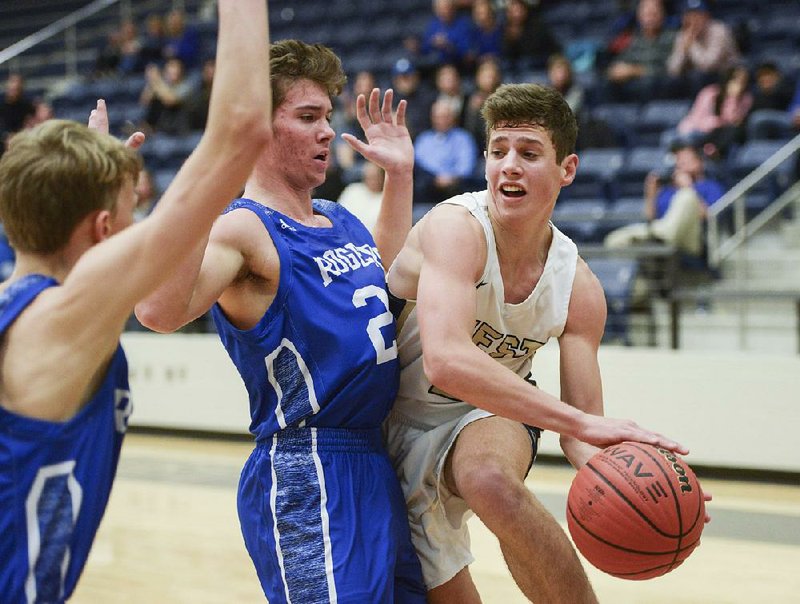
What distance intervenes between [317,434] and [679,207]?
506cm

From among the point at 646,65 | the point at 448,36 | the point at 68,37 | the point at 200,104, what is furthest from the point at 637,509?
the point at 68,37

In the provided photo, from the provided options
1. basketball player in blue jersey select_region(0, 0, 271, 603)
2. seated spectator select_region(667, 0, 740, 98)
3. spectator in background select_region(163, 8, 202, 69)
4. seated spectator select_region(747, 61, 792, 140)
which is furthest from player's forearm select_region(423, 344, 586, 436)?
spectator in background select_region(163, 8, 202, 69)

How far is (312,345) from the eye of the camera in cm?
267

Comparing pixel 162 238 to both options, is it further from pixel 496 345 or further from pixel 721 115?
pixel 721 115

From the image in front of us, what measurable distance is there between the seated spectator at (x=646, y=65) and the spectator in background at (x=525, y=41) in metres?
0.75

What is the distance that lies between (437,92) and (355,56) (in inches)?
102

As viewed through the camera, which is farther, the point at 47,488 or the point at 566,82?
the point at 566,82

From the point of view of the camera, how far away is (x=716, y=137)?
8.13 meters

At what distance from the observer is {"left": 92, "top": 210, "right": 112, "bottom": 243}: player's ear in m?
1.87

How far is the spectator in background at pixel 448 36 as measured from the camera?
395 inches

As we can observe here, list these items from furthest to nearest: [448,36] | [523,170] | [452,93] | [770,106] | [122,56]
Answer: [122,56]
[448,36]
[452,93]
[770,106]
[523,170]

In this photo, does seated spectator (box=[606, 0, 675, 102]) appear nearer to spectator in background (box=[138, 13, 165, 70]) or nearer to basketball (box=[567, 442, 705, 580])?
spectator in background (box=[138, 13, 165, 70])

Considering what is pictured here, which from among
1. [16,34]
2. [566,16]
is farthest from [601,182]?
[16,34]

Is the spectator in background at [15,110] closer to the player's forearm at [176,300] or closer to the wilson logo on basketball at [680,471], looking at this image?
the player's forearm at [176,300]
